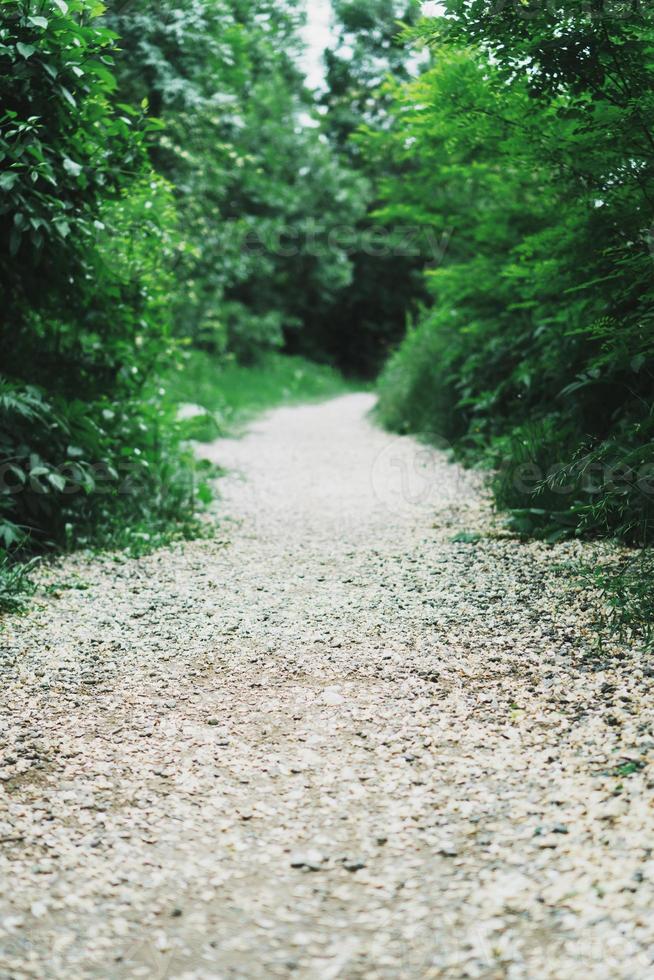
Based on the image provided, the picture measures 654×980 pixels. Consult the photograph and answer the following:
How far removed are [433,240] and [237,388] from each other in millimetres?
5763

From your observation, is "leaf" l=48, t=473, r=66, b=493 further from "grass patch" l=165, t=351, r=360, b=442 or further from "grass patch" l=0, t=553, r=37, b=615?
"grass patch" l=165, t=351, r=360, b=442

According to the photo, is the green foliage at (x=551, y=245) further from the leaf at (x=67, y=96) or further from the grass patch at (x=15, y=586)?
the grass patch at (x=15, y=586)

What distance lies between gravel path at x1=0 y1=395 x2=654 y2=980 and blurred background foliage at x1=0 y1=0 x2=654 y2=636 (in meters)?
0.69

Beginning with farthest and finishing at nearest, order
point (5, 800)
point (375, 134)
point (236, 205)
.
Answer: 1. point (236, 205)
2. point (375, 134)
3. point (5, 800)

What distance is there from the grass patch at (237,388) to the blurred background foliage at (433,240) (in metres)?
1.19

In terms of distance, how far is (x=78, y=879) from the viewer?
85.4 inches

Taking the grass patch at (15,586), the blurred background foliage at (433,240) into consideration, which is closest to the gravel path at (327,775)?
the grass patch at (15,586)

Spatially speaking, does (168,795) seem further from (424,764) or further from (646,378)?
(646,378)

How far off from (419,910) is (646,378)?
3.49 metres

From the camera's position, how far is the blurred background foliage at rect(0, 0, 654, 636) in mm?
3810

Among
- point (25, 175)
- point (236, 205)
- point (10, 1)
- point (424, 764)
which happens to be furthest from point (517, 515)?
point (236, 205)

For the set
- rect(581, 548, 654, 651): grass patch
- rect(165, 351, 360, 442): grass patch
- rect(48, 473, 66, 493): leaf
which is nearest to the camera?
rect(581, 548, 654, 651): grass patch

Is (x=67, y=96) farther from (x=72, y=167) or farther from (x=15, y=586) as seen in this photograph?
(x=15, y=586)

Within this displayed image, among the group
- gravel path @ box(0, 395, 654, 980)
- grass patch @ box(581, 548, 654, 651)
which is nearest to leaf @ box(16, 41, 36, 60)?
gravel path @ box(0, 395, 654, 980)
